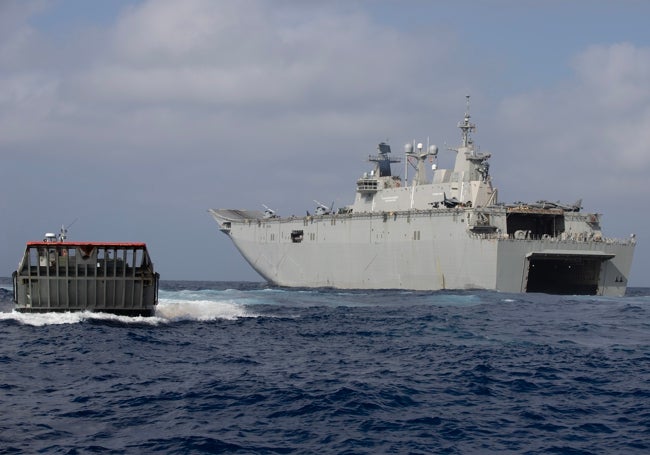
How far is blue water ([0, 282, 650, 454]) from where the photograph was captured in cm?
1302

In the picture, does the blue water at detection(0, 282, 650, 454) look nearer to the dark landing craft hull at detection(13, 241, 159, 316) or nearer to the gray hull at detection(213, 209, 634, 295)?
the dark landing craft hull at detection(13, 241, 159, 316)

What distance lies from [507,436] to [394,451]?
210 centimetres

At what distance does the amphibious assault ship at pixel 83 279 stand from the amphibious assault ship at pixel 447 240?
23.1m

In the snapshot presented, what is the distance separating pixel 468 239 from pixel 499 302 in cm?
877

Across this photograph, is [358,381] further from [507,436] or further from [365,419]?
[507,436]

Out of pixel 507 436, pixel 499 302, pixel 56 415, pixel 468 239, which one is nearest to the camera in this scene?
pixel 507 436

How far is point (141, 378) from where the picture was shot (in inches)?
697

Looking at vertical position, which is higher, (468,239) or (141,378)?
(468,239)

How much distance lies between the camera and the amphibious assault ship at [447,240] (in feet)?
153

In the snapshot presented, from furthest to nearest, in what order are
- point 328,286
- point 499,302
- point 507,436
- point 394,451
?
point 328,286, point 499,302, point 507,436, point 394,451

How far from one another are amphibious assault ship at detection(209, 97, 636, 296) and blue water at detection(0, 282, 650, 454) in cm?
1725

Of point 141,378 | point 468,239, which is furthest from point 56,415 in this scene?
point 468,239

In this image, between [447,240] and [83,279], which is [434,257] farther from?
[83,279]

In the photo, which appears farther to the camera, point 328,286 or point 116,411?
point 328,286
